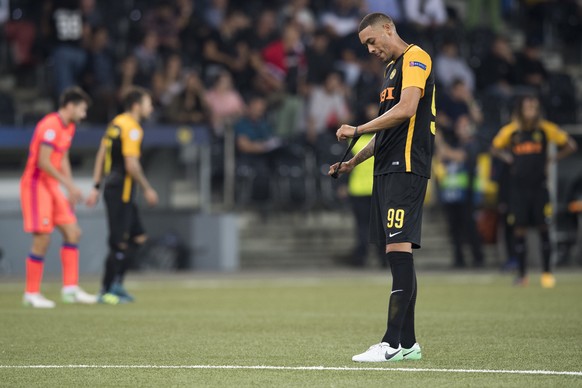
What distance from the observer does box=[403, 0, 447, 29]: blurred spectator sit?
26156 mm

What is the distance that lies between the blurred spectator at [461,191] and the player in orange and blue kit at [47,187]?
9241 millimetres

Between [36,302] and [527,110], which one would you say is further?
[527,110]

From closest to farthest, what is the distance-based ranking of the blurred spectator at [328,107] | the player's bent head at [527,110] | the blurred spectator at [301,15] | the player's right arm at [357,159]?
the player's right arm at [357,159] → the player's bent head at [527,110] → the blurred spectator at [328,107] → the blurred spectator at [301,15]

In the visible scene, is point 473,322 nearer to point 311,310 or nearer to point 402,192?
point 311,310

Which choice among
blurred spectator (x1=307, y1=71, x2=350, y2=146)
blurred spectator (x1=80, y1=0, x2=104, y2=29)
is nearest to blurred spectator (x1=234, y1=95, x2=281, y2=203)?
blurred spectator (x1=307, y1=71, x2=350, y2=146)

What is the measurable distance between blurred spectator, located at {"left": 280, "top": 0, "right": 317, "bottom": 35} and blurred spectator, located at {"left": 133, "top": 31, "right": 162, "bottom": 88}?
297 cm

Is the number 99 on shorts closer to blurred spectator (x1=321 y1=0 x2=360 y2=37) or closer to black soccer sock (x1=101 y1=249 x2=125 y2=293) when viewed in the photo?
black soccer sock (x1=101 y1=249 x2=125 y2=293)

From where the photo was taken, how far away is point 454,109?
24094 millimetres

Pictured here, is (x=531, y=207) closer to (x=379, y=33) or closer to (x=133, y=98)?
(x=133, y=98)

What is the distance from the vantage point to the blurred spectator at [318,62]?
24344mm

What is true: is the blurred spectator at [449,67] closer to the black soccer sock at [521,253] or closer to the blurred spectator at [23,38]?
the blurred spectator at [23,38]

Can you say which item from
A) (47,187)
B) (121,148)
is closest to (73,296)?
(47,187)

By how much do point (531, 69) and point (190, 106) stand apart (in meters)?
8.01

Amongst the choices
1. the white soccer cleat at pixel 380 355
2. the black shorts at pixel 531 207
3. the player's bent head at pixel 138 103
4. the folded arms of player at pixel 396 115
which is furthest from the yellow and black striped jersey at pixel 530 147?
the white soccer cleat at pixel 380 355
